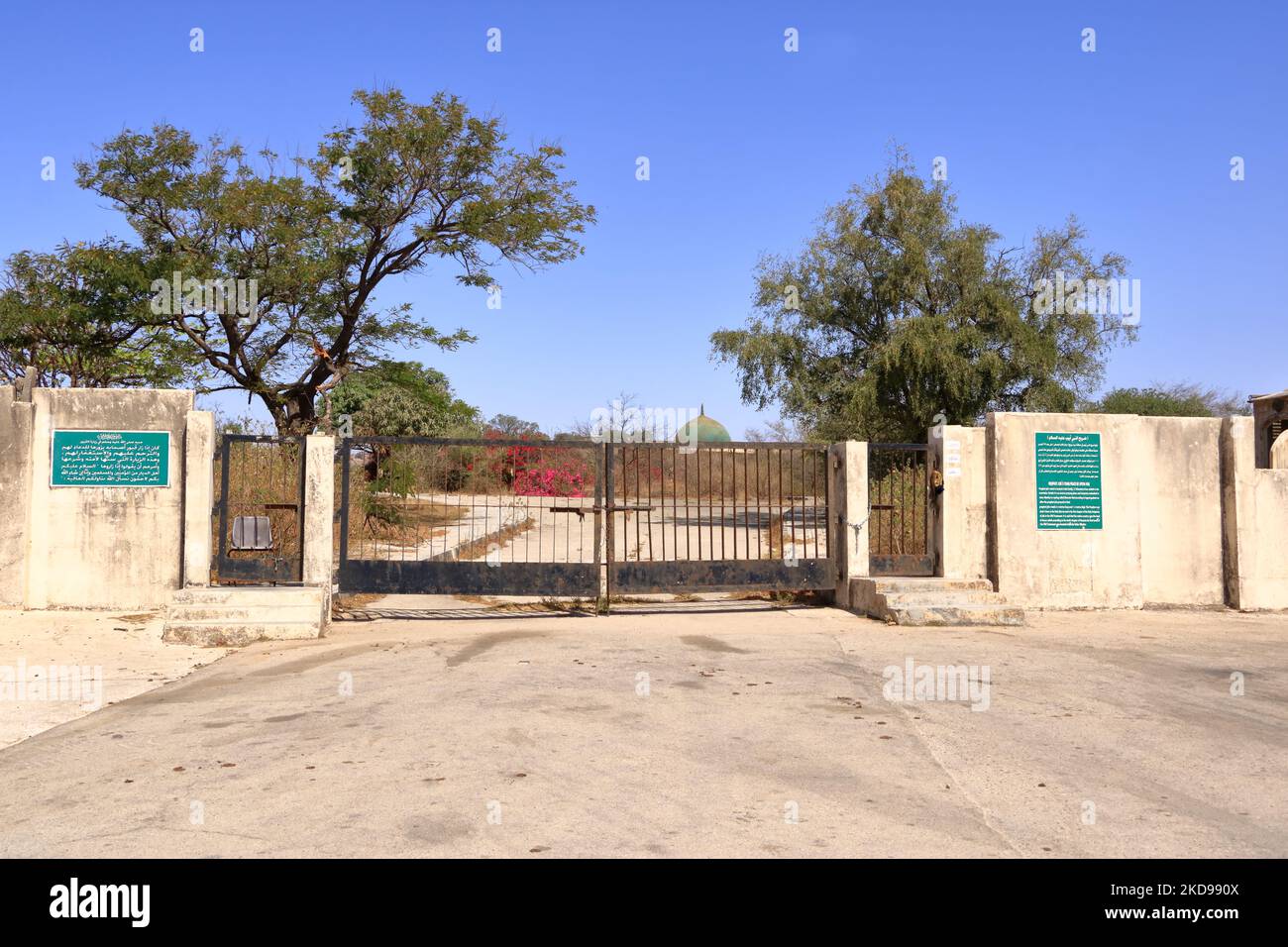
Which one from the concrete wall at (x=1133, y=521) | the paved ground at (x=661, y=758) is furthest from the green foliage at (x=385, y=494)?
the concrete wall at (x=1133, y=521)

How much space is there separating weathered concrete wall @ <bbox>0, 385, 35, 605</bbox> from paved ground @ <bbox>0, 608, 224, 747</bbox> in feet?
1.09

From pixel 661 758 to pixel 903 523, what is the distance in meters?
6.87

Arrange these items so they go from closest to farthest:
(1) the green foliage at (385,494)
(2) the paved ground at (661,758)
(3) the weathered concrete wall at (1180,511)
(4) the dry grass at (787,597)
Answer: (2) the paved ground at (661,758) → (3) the weathered concrete wall at (1180,511) → (4) the dry grass at (787,597) → (1) the green foliage at (385,494)

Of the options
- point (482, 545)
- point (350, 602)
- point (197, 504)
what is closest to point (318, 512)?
point (197, 504)

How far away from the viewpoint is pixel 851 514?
480 inches

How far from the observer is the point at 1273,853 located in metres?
4.34

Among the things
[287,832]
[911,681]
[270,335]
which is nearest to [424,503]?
[270,335]

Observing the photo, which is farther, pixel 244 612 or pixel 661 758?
pixel 244 612

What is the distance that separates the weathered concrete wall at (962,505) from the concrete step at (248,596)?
293 inches

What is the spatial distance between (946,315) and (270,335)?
1622 centimetres

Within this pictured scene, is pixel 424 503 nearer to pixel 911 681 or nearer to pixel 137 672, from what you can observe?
pixel 137 672

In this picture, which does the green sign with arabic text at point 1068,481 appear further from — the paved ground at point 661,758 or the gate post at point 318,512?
the gate post at point 318,512

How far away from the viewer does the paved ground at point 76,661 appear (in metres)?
7.14

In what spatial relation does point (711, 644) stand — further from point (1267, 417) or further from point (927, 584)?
point (1267, 417)
